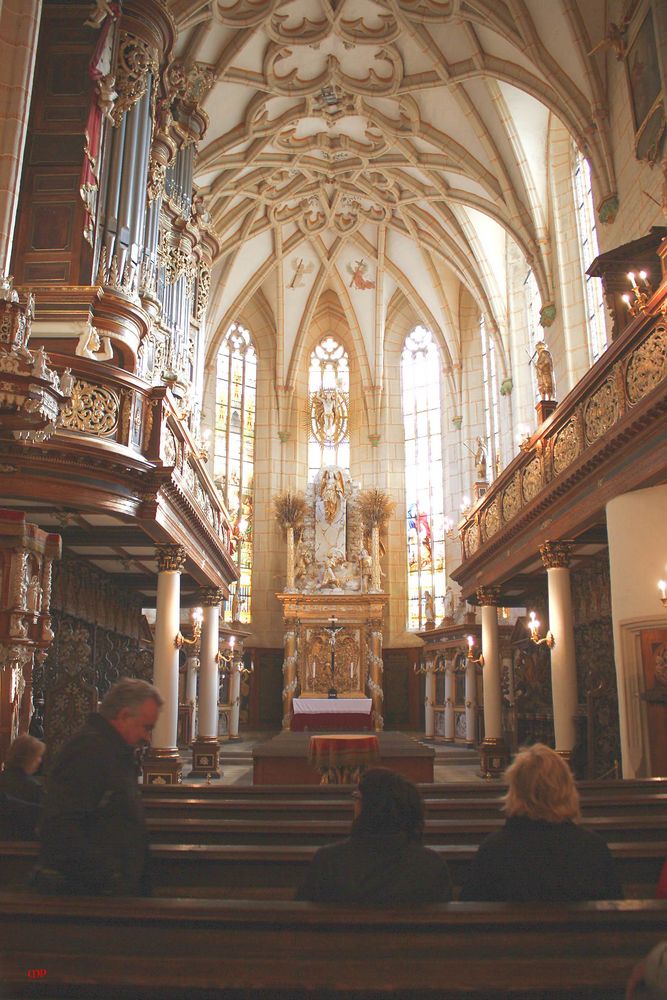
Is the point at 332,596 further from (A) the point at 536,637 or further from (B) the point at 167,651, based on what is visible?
(B) the point at 167,651

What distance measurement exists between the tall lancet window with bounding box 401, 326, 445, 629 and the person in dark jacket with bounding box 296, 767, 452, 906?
23.9 metres

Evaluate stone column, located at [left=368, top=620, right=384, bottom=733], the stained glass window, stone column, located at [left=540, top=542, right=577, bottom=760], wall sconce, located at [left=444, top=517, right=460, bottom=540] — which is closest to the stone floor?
stone column, located at [left=368, top=620, right=384, bottom=733]

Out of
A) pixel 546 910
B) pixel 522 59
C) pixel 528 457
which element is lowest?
pixel 546 910

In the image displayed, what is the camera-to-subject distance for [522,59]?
1881cm

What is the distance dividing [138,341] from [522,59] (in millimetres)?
12455

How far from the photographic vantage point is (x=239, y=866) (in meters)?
4.29

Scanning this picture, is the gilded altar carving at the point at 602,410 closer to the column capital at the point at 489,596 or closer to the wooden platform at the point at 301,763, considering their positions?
the wooden platform at the point at 301,763

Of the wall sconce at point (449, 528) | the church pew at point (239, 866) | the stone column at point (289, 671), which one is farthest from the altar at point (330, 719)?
the church pew at point (239, 866)

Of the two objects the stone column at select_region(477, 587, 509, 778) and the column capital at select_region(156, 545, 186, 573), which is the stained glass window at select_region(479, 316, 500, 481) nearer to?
the stone column at select_region(477, 587, 509, 778)

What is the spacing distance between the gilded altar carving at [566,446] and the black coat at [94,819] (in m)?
9.11

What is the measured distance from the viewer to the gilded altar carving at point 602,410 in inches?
387

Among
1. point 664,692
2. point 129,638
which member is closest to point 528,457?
point 664,692

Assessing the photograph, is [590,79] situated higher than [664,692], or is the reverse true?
[590,79]

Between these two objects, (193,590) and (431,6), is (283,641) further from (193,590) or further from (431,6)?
(431,6)
